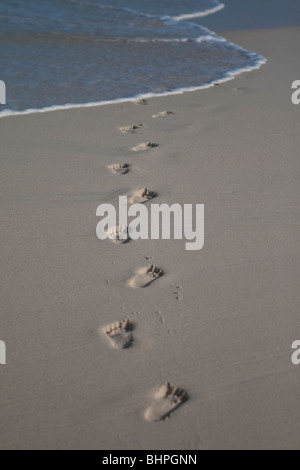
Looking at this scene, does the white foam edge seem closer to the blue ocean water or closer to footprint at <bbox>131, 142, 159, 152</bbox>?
the blue ocean water

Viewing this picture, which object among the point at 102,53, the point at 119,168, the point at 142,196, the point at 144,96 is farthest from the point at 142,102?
the point at 102,53

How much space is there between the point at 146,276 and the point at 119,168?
1.25m

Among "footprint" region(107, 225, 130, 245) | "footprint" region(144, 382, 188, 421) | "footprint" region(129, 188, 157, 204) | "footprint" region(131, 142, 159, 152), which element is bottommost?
"footprint" region(144, 382, 188, 421)

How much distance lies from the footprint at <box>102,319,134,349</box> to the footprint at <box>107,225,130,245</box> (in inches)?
25.7

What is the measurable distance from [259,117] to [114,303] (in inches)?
109

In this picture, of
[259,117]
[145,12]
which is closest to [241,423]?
[259,117]

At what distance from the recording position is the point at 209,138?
13.3 feet

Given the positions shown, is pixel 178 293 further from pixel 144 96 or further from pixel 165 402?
pixel 144 96

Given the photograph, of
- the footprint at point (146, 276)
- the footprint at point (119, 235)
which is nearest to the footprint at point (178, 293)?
the footprint at point (146, 276)

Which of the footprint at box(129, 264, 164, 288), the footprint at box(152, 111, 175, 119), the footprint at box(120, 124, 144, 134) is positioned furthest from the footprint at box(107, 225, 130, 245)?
the footprint at box(152, 111, 175, 119)

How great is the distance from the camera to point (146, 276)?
2.54 meters

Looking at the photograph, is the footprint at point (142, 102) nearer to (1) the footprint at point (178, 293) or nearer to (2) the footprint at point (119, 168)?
(2) the footprint at point (119, 168)

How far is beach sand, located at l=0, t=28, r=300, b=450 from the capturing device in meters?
1.84

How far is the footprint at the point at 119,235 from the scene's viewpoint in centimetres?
281
